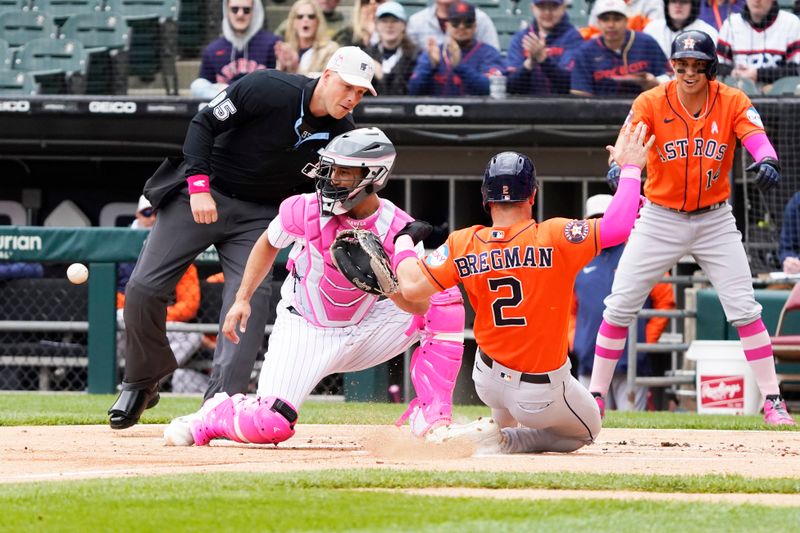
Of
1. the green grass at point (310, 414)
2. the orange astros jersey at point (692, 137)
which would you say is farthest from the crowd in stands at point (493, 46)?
the orange astros jersey at point (692, 137)

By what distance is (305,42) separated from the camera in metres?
11.4

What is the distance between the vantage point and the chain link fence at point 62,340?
32.5 feet

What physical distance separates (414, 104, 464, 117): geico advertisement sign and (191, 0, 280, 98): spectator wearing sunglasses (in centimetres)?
141

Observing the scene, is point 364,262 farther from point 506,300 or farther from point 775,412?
point 775,412

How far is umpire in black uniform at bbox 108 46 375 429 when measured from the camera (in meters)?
5.68

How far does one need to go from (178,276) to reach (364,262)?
4.31 ft

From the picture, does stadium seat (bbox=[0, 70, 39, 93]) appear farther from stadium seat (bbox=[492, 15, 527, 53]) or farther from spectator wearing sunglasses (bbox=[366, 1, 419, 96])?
stadium seat (bbox=[492, 15, 527, 53])

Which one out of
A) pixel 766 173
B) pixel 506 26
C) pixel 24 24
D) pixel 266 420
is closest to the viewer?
pixel 266 420


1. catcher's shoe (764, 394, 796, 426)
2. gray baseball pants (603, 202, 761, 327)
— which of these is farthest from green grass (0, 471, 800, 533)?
catcher's shoe (764, 394, 796, 426)

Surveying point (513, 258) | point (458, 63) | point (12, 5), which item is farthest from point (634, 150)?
point (12, 5)

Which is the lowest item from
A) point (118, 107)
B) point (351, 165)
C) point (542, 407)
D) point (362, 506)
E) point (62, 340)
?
point (62, 340)

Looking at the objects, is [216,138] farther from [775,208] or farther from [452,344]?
[775,208]

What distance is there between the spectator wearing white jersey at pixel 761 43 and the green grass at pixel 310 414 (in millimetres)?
3561

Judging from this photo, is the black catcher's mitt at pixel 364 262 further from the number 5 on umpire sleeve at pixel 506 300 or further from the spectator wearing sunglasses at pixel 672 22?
the spectator wearing sunglasses at pixel 672 22
